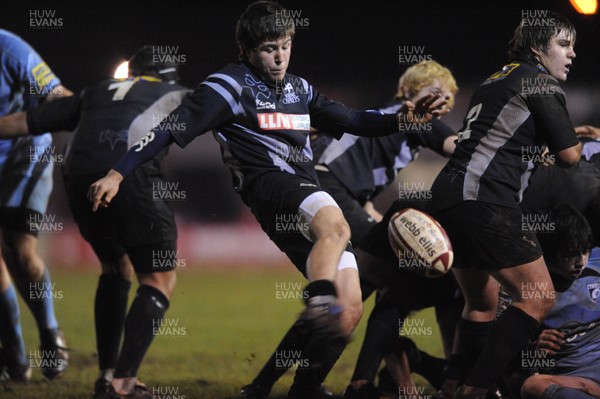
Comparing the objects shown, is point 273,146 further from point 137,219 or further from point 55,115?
point 55,115

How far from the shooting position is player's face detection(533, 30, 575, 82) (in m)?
4.54

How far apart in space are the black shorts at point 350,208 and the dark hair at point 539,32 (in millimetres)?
1590

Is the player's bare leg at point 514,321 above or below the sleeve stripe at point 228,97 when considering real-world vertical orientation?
below

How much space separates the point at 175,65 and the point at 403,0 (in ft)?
26.5

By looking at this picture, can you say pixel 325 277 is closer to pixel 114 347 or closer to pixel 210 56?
pixel 114 347

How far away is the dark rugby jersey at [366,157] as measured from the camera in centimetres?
590

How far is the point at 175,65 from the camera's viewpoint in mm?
5793

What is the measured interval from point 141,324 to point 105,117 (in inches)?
52.2

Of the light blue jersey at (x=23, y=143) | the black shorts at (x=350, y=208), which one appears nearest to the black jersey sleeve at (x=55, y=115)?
the light blue jersey at (x=23, y=143)

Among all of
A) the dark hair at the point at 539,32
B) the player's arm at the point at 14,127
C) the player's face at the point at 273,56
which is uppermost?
the dark hair at the point at 539,32

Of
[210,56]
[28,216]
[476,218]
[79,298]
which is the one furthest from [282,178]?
[210,56]

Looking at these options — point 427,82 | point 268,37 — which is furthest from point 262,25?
point 427,82

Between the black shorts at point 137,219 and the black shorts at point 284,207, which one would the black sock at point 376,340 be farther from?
the black shorts at point 137,219

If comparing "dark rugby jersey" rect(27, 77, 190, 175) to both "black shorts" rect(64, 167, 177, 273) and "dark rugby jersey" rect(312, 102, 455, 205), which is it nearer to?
"black shorts" rect(64, 167, 177, 273)
